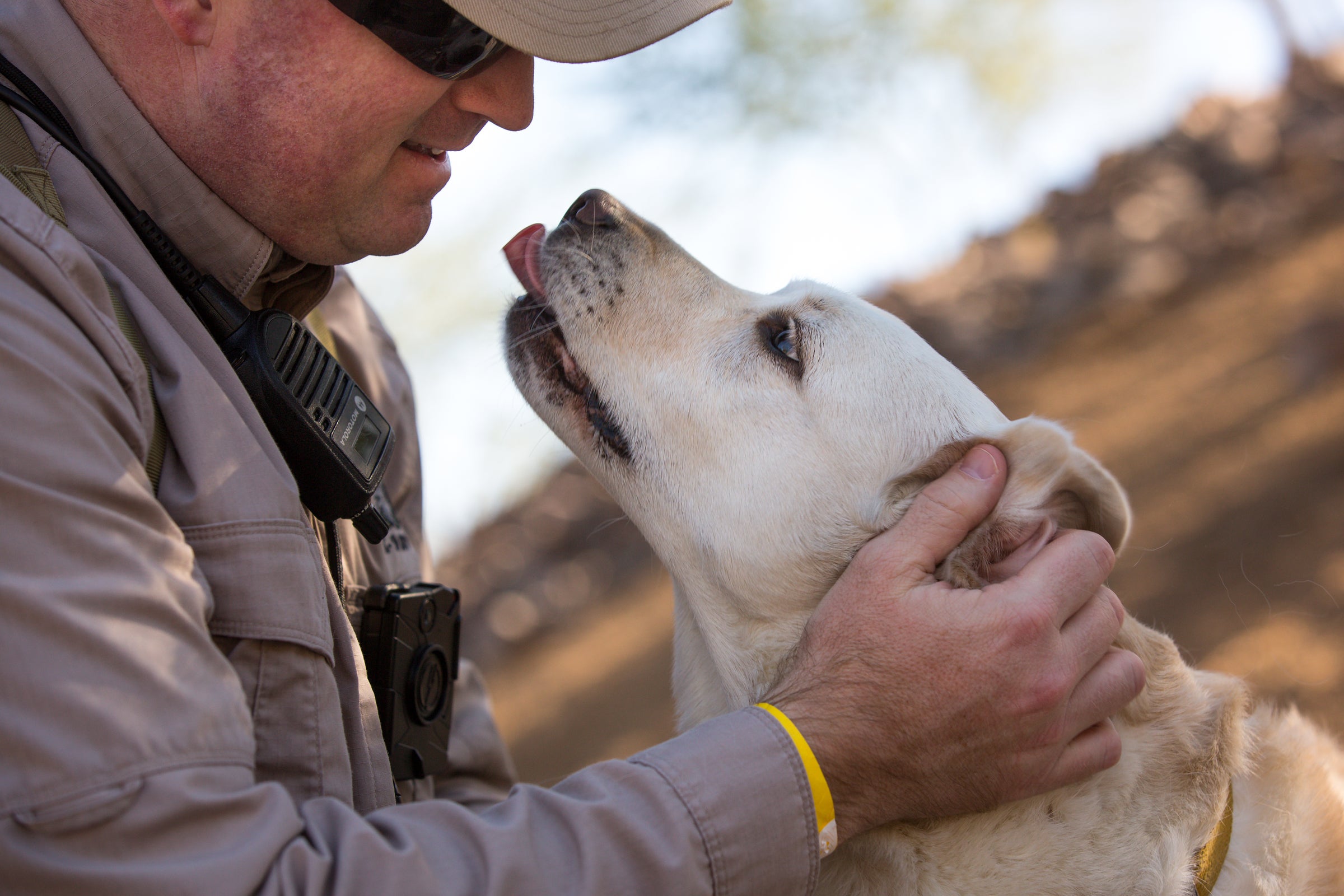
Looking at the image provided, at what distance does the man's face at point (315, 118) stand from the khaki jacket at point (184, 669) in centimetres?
10

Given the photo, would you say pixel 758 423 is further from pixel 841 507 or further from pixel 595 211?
pixel 595 211

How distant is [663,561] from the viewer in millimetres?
2379

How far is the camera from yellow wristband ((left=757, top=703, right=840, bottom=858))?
165cm

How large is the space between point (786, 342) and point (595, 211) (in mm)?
593

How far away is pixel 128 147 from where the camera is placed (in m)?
1.87

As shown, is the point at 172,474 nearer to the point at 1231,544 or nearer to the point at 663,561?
the point at 663,561

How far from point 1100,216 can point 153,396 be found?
8.57 meters

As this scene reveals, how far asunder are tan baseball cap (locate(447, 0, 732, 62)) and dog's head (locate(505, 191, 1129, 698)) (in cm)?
57

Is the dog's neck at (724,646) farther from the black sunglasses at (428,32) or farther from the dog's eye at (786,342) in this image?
the black sunglasses at (428,32)

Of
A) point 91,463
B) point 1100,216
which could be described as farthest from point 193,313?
point 1100,216

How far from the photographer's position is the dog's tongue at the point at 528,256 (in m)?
2.51

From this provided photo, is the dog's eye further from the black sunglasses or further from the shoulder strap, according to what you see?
the shoulder strap

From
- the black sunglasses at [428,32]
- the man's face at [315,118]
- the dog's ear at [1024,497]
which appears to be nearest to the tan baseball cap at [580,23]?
the black sunglasses at [428,32]

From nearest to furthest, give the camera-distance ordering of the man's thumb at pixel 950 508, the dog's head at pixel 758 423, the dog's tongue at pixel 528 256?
the man's thumb at pixel 950 508, the dog's head at pixel 758 423, the dog's tongue at pixel 528 256
